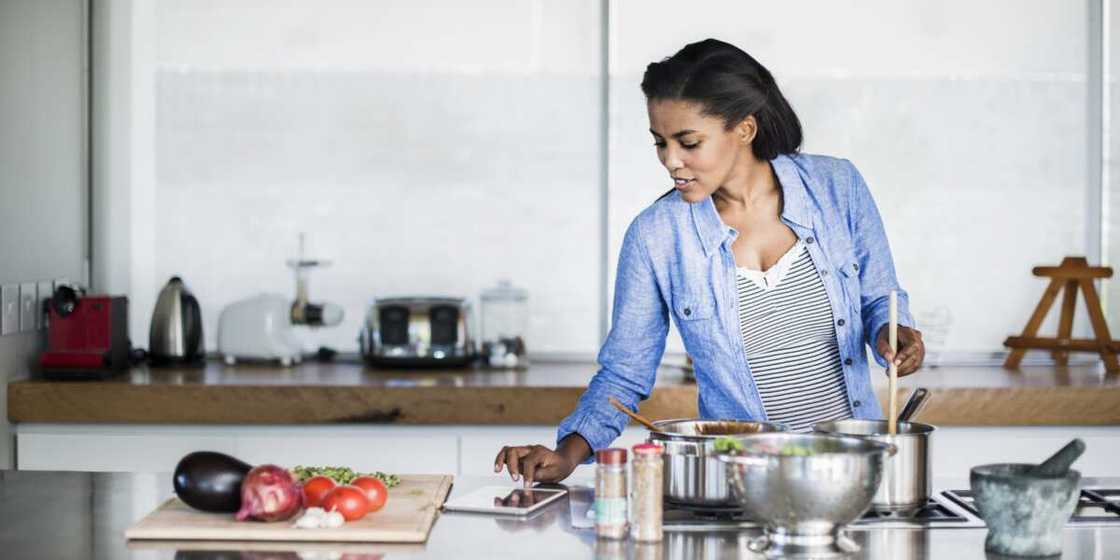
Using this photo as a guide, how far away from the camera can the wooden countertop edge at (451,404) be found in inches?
120

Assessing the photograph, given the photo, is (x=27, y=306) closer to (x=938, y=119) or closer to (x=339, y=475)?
(x=339, y=475)

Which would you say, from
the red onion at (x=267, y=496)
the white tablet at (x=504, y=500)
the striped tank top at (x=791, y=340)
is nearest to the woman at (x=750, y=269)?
the striped tank top at (x=791, y=340)

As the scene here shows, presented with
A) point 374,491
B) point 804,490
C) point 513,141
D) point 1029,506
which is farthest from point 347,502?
point 513,141

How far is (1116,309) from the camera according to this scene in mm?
3684

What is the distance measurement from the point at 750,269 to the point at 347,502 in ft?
2.83

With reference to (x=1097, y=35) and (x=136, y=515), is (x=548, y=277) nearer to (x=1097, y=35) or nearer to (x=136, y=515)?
(x=1097, y=35)

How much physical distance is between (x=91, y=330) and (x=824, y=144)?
6.64ft

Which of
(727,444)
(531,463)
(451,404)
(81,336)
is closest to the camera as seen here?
(727,444)

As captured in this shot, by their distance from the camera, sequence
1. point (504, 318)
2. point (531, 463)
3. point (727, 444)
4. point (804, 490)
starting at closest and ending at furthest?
point (804, 490) → point (727, 444) → point (531, 463) → point (504, 318)

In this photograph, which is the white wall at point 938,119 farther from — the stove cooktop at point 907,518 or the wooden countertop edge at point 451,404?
the stove cooktop at point 907,518

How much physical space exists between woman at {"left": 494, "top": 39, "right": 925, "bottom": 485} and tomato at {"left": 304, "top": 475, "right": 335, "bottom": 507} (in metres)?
0.50

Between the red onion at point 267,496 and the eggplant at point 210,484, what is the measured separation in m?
0.03

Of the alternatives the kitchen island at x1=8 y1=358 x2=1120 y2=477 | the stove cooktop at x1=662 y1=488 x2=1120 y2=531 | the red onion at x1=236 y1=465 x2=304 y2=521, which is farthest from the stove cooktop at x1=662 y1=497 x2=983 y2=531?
the kitchen island at x1=8 y1=358 x2=1120 y2=477

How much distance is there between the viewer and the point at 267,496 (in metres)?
1.61
